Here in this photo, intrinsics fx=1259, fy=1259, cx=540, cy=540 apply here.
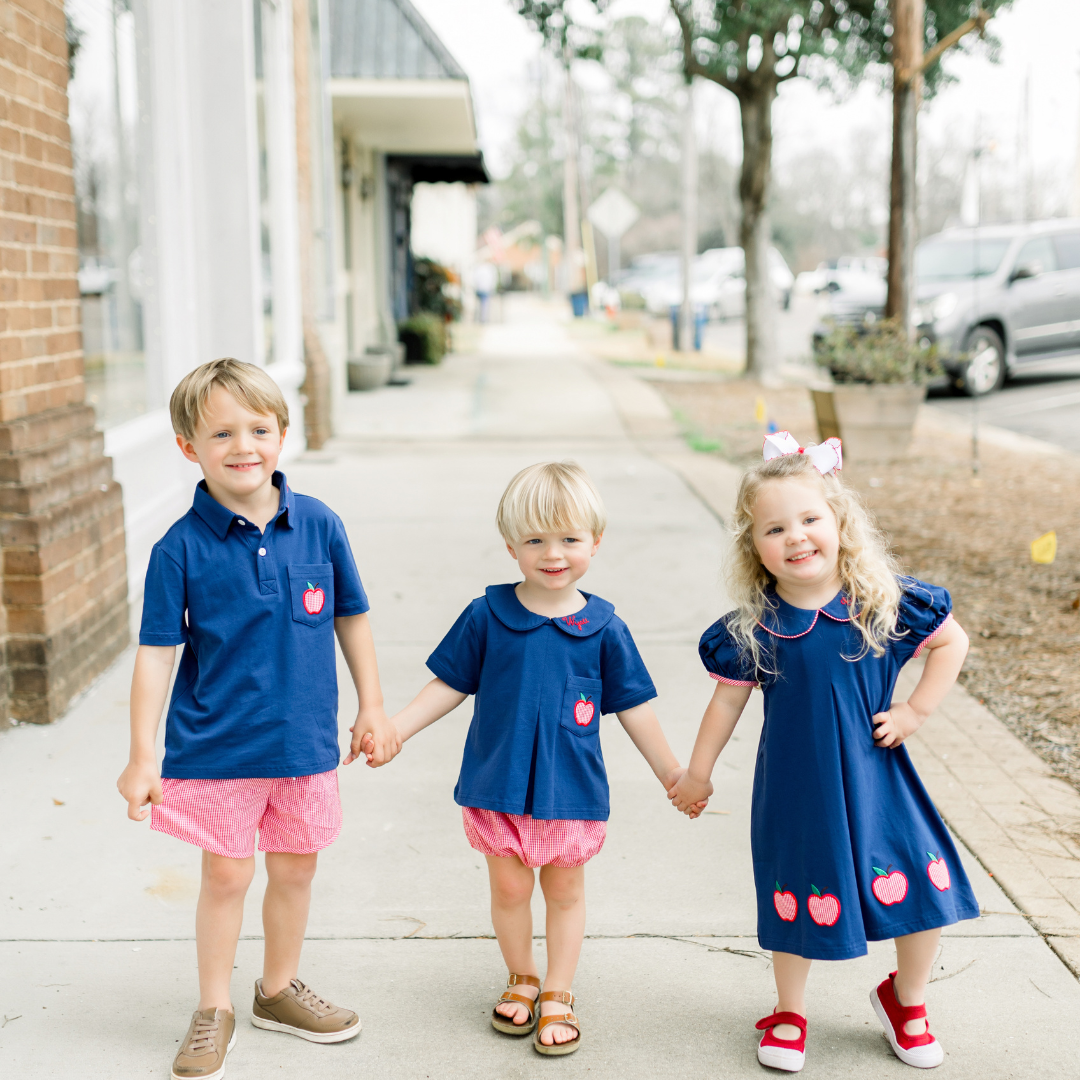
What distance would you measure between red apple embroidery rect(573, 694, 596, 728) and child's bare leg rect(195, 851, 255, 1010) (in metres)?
0.69

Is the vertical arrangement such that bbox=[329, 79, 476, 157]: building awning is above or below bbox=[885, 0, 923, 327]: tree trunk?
above

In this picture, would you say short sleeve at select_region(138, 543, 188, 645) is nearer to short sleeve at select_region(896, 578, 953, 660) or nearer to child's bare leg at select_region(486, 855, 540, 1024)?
child's bare leg at select_region(486, 855, 540, 1024)

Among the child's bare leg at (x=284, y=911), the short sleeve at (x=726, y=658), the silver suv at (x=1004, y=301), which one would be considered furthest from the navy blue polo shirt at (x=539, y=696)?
the silver suv at (x=1004, y=301)

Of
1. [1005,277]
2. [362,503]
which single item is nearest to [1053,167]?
[1005,277]

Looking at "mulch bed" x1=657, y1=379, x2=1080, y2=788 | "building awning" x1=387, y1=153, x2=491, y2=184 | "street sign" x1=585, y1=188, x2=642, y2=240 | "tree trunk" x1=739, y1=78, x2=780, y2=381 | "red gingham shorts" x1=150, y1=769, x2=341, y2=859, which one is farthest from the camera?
"street sign" x1=585, y1=188, x2=642, y2=240

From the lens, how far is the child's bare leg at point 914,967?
2430 mm

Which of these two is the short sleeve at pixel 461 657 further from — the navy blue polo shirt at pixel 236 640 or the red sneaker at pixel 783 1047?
the red sneaker at pixel 783 1047

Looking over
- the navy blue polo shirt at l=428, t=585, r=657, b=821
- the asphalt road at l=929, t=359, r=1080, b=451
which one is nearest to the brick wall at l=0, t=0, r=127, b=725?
the navy blue polo shirt at l=428, t=585, r=657, b=821

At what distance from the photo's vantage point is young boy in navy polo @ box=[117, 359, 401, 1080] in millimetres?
2332

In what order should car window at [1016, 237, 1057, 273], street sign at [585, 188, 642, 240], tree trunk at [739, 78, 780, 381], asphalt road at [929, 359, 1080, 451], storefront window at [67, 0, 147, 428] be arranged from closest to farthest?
storefront window at [67, 0, 147, 428] < asphalt road at [929, 359, 1080, 451] < car window at [1016, 237, 1057, 273] < tree trunk at [739, 78, 780, 381] < street sign at [585, 188, 642, 240]

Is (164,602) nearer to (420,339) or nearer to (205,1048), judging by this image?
(205,1048)

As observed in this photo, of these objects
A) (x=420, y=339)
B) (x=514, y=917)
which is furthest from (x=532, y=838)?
(x=420, y=339)

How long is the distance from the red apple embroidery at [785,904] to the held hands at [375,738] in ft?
2.56

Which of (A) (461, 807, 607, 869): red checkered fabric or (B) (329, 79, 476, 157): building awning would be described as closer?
(A) (461, 807, 607, 869): red checkered fabric
